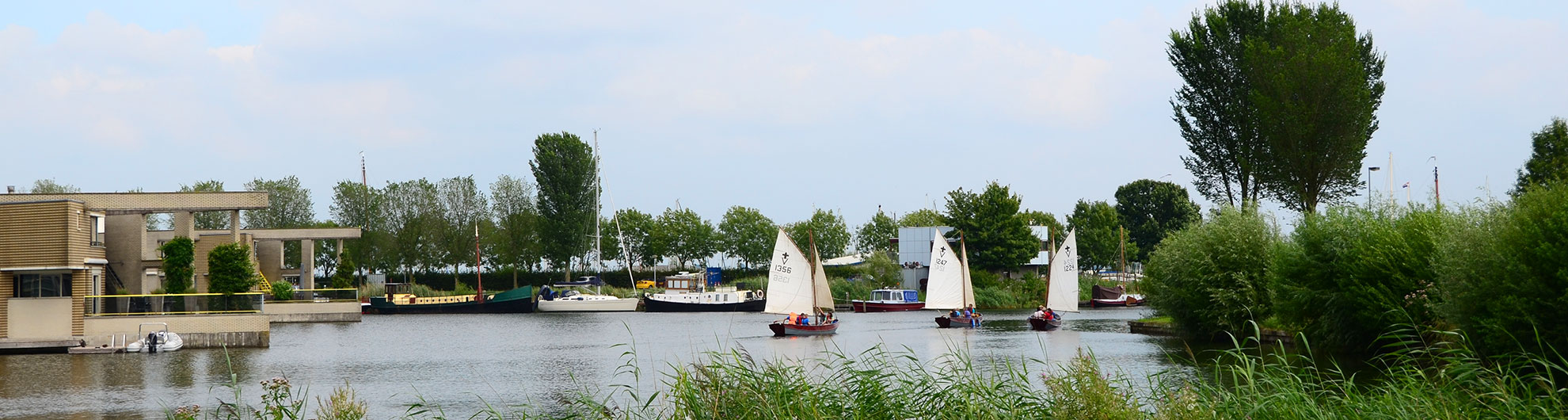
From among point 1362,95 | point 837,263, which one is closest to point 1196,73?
point 1362,95

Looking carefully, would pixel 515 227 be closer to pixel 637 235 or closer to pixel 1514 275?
pixel 637 235

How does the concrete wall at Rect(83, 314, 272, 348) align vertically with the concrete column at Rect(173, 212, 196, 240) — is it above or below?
below

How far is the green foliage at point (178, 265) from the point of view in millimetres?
41312

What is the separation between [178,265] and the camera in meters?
41.4

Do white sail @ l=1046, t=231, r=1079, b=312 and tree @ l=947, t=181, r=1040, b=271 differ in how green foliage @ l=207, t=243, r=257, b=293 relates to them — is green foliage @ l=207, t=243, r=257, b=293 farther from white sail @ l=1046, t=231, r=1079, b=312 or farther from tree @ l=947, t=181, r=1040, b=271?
tree @ l=947, t=181, r=1040, b=271

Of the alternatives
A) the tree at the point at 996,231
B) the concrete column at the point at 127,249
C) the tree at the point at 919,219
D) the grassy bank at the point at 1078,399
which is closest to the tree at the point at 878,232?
the tree at the point at 919,219

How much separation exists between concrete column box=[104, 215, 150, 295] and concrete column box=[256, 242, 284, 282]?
19.0 m

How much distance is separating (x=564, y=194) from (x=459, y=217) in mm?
12351

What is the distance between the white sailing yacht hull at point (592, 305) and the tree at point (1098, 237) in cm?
3865

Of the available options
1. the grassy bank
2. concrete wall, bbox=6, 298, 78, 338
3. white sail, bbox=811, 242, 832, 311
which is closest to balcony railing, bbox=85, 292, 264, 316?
concrete wall, bbox=6, 298, 78, 338

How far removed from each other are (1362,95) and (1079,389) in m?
33.2

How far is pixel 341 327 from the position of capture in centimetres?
5422

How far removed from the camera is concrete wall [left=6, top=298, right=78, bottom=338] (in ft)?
115

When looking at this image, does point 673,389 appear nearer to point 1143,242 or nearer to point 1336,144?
point 1336,144
